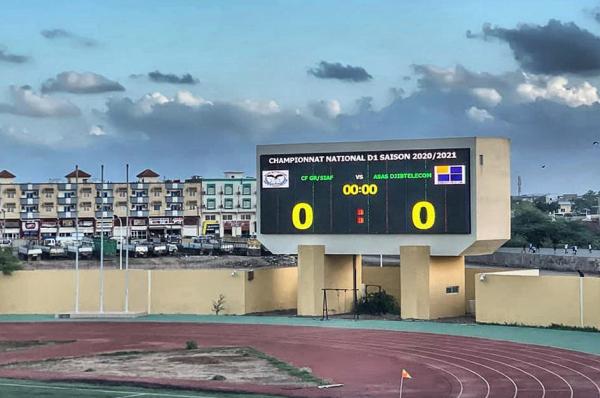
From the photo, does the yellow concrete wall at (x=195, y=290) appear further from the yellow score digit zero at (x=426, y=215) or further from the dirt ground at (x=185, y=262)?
the dirt ground at (x=185, y=262)

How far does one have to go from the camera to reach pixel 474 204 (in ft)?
129

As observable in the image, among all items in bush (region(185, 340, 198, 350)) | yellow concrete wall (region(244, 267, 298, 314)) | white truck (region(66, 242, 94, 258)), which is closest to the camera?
bush (region(185, 340, 198, 350))

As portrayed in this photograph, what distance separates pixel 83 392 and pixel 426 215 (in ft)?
67.8

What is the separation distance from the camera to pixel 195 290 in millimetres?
44969

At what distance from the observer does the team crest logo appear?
140 feet

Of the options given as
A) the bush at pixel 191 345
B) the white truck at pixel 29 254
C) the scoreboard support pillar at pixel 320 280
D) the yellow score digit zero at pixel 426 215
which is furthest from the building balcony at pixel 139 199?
the bush at pixel 191 345

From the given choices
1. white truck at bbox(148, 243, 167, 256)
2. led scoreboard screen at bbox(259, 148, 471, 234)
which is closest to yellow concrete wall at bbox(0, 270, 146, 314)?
led scoreboard screen at bbox(259, 148, 471, 234)

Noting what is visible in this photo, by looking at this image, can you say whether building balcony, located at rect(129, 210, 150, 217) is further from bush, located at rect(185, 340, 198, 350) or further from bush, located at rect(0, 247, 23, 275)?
bush, located at rect(185, 340, 198, 350)

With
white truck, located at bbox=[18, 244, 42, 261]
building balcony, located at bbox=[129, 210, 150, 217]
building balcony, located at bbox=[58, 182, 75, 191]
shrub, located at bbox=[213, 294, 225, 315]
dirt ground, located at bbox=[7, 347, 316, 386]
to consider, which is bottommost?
dirt ground, located at bbox=[7, 347, 316, 386]

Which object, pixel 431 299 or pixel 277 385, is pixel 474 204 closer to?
pixel 431 299

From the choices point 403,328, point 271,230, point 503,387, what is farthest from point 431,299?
point 503,387

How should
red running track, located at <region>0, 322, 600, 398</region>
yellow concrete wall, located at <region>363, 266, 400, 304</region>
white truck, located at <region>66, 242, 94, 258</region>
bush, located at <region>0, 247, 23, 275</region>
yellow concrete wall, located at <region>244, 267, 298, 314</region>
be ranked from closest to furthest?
1. red running track, located at <region>0, 322, 600, 398</region>
2. yellow concrete wall, located at <region>244, 267, 298, 314</region>
3. yellow concrete wall, located at <region>363, 266, 400, 304</region>
4. bush, located at <region>0, 247, 23, 275</region>
5. white truck, located at <region>66, 242, 94, 258</region>

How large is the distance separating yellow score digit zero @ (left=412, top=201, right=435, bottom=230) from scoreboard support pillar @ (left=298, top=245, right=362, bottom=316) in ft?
15.5

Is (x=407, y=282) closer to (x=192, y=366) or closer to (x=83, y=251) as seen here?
(x=192, y=366)
